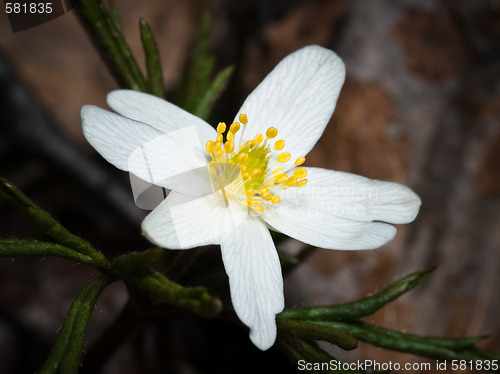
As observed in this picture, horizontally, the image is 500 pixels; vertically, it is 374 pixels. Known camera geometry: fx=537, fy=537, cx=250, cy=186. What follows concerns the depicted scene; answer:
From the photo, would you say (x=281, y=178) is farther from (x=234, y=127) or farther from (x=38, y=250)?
(x=38, y=250)

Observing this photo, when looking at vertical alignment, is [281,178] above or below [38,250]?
below

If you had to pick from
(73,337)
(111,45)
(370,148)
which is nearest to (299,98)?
(111,45)

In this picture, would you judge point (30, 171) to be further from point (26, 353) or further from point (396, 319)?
point (396, 319)

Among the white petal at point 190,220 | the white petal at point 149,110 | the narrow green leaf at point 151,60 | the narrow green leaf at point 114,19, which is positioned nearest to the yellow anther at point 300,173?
the white petal at point 190,220

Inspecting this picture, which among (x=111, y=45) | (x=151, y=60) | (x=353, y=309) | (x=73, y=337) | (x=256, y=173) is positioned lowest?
(x=353, y=309)

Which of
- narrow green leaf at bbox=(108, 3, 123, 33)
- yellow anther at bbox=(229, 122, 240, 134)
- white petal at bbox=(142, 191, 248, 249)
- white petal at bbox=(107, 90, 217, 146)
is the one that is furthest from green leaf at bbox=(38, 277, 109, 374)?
narrow green leaf at bbox=(108, 3, 123, 33)

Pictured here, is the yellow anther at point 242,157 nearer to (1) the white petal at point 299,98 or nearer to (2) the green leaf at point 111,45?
(1) the white petal at point 299,98
